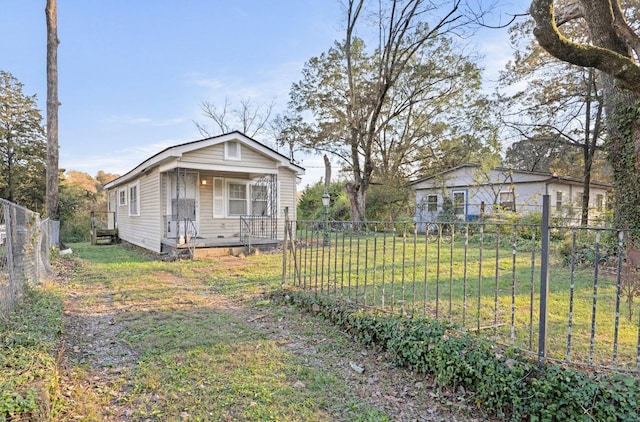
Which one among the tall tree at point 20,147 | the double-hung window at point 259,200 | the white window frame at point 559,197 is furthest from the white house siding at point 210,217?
the white window frame at point 559,197

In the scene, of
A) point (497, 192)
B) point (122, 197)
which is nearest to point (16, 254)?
point (122, 197)

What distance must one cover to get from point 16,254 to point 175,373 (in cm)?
350

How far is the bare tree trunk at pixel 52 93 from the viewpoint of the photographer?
35.1ft

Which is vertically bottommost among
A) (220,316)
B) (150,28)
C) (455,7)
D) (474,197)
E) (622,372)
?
(220,316)

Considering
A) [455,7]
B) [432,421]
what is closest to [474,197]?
[455,7]

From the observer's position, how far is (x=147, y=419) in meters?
2.48

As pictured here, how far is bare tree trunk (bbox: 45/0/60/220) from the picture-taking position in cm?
1070

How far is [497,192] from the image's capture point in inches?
701

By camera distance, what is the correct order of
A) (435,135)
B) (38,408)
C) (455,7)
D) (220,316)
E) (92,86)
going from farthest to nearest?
(435,135), (92,86), (455,7), (220,316), (38,408)

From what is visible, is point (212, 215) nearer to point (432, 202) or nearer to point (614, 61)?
point (614, 61)

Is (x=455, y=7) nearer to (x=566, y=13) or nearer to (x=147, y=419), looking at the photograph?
(x=566, y=13)

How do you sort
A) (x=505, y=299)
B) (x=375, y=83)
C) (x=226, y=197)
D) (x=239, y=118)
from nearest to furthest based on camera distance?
(x=505, y=299) < (x=226, y=197) < (x=375, y=83) < (x=239, y=118)

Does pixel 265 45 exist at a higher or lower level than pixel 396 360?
higher

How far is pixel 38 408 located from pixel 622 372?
4.07 meters
